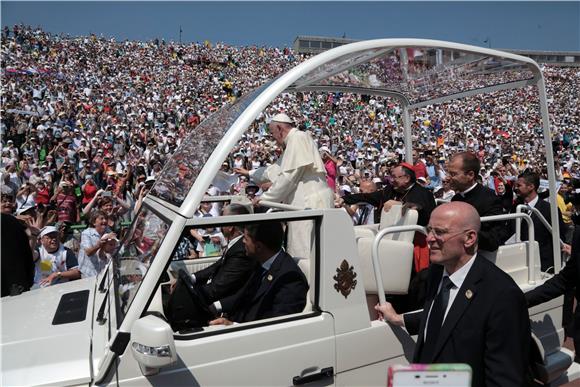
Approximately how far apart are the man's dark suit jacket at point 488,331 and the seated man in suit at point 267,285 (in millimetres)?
962

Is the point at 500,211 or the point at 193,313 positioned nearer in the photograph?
the point at 193,313

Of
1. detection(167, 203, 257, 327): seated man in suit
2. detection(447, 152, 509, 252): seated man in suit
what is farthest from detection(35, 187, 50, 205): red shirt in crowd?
detection(447, 152, 509, 252): seated man in suit

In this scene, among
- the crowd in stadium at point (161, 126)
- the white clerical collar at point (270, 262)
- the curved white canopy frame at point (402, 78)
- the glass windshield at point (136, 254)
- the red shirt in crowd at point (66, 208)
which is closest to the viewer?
the glass windshield at point (136, 254)

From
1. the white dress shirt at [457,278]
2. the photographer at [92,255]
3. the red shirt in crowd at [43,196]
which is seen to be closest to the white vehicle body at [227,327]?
the white dress shirt at [457,278]

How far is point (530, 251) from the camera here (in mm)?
4031

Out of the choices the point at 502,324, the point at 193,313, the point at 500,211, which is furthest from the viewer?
the point at 500,211

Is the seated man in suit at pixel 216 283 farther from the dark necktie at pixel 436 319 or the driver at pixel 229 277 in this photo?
the dark necktie at pixel 436 319

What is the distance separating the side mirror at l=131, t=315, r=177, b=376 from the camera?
215 cm

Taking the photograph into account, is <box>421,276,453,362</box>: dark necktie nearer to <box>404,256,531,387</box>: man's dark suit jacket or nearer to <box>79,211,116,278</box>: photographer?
<box>404,256,531,387</box>: man's dark suit jacket

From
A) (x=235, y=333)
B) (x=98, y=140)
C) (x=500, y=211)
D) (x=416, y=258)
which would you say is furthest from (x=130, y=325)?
(x=98, y=140)

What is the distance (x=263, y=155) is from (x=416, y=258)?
40.2 ft

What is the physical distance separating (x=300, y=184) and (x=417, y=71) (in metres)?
1.31

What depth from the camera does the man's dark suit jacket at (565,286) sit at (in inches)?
136

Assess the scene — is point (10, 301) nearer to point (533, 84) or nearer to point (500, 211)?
point (500, 211)
